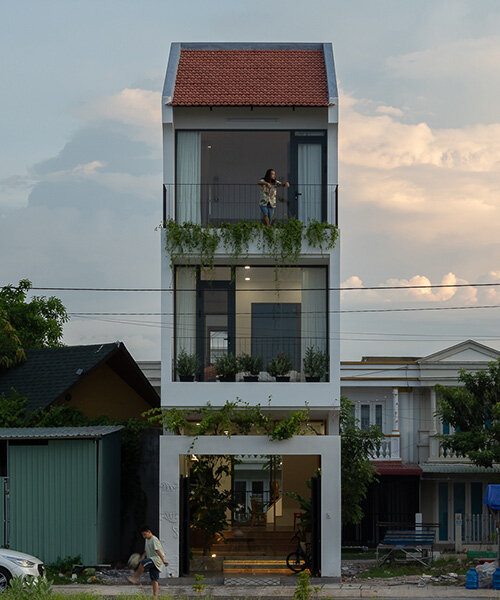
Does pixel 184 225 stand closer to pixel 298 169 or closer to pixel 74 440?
pixel 298 169

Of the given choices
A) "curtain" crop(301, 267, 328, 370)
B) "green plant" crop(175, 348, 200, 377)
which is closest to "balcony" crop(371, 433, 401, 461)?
"curtain" crop(301, 267, 328, 370)

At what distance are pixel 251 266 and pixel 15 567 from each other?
931 cm

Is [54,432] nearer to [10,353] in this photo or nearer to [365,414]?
[10,353]

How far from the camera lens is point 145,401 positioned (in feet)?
99.8

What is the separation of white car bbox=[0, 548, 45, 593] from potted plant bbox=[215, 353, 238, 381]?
6.33 meters

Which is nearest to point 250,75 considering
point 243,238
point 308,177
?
point 308,177

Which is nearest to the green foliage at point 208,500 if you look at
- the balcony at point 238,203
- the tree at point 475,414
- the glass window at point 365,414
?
the balcony at point 238,203

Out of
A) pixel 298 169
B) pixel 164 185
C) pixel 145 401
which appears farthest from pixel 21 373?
pixel 298 169

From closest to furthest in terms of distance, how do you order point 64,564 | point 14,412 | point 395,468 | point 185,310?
1. point 64,564
2. point 185,310
3. point 14,412
4. point 395,468

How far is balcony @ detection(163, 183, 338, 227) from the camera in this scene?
78.8 ft

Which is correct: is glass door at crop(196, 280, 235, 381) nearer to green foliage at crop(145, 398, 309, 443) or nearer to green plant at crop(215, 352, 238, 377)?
green plant at crop(215, 352, 238, 377)

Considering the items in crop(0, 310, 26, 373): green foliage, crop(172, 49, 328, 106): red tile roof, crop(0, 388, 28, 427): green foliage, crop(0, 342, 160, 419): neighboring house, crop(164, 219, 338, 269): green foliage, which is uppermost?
crop(172, 49, 328, 106): red tile roof

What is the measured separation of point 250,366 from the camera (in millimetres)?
23156

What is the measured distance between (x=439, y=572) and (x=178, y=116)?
Result: 12.9 metres
